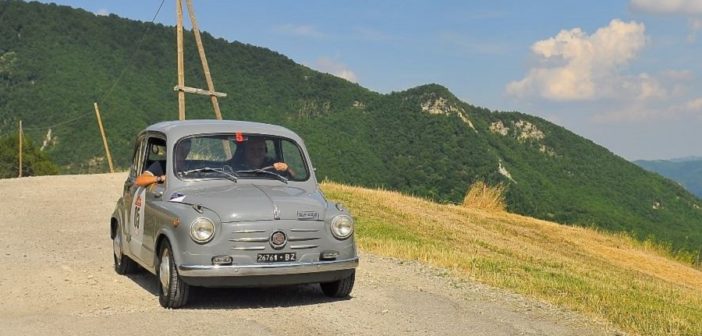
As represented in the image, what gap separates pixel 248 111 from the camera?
129625mm

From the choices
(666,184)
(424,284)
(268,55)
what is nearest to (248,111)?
(268,55)

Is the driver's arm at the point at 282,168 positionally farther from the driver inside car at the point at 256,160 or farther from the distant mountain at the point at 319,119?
the distant mountain at the point at 319,119

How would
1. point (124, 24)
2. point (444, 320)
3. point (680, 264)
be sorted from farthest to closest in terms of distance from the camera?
point (124, 24) < point (680, 264) < point (444, 320)

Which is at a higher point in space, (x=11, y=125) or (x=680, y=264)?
(x=680, y=264)

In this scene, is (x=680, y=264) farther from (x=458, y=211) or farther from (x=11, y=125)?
(x=11, y=125)

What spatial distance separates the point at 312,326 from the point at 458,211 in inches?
718

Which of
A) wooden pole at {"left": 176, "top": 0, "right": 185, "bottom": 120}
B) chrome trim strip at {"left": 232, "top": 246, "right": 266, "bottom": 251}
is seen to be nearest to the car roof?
chrome trim strip at {"left": 232, "top": 246, "right": 266, "bottom": 251}

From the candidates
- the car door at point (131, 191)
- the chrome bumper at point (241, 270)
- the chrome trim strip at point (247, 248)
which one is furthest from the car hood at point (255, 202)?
the car door at point (131, 191)

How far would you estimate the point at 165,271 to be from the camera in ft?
24.5

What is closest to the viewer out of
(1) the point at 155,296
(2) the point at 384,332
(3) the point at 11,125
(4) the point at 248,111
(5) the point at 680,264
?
(2) the point at 384,332

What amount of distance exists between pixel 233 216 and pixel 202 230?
0.31 meters

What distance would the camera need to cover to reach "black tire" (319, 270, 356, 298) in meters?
7.83

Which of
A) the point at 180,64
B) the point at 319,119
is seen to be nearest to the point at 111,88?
the point at 319,119

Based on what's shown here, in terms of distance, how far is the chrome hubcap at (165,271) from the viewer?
7359 mm
